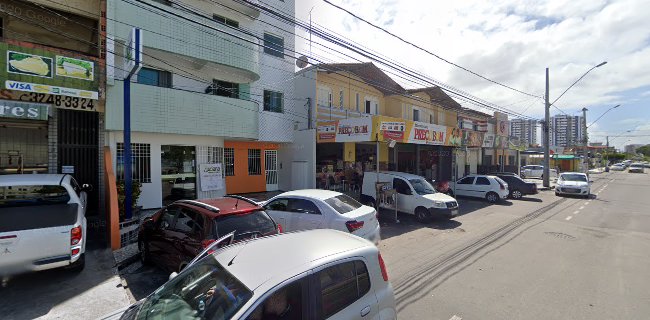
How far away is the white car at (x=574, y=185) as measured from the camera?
1741cm

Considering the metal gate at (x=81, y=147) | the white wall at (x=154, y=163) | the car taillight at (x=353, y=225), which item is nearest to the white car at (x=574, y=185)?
the car taillight at (x=353, y=225)

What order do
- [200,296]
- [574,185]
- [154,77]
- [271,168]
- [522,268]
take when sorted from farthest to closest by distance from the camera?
[574,185], [271,168], [154,77], [522,268], [200,296]

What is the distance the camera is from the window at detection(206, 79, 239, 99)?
12875 mm

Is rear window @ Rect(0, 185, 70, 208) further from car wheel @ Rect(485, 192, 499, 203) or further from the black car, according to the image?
the black car

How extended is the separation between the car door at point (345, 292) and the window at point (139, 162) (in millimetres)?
10485

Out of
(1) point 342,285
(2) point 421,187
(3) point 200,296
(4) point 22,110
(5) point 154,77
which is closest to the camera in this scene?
(3) point 200,296

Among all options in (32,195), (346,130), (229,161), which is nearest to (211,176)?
(229,161)

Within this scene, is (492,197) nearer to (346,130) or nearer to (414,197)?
(414,197)

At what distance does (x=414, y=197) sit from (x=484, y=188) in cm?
698

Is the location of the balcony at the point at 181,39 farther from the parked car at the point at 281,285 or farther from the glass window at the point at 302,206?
the parked car at the point at 281,285

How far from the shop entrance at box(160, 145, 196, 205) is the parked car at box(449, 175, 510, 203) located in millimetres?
12487

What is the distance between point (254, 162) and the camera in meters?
14.9

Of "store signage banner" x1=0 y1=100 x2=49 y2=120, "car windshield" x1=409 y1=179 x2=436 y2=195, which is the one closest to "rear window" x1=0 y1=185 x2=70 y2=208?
"store signage banner" x1=0 y1=100 x2=49 y2=120

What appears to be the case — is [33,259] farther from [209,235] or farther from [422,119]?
[422,119]
